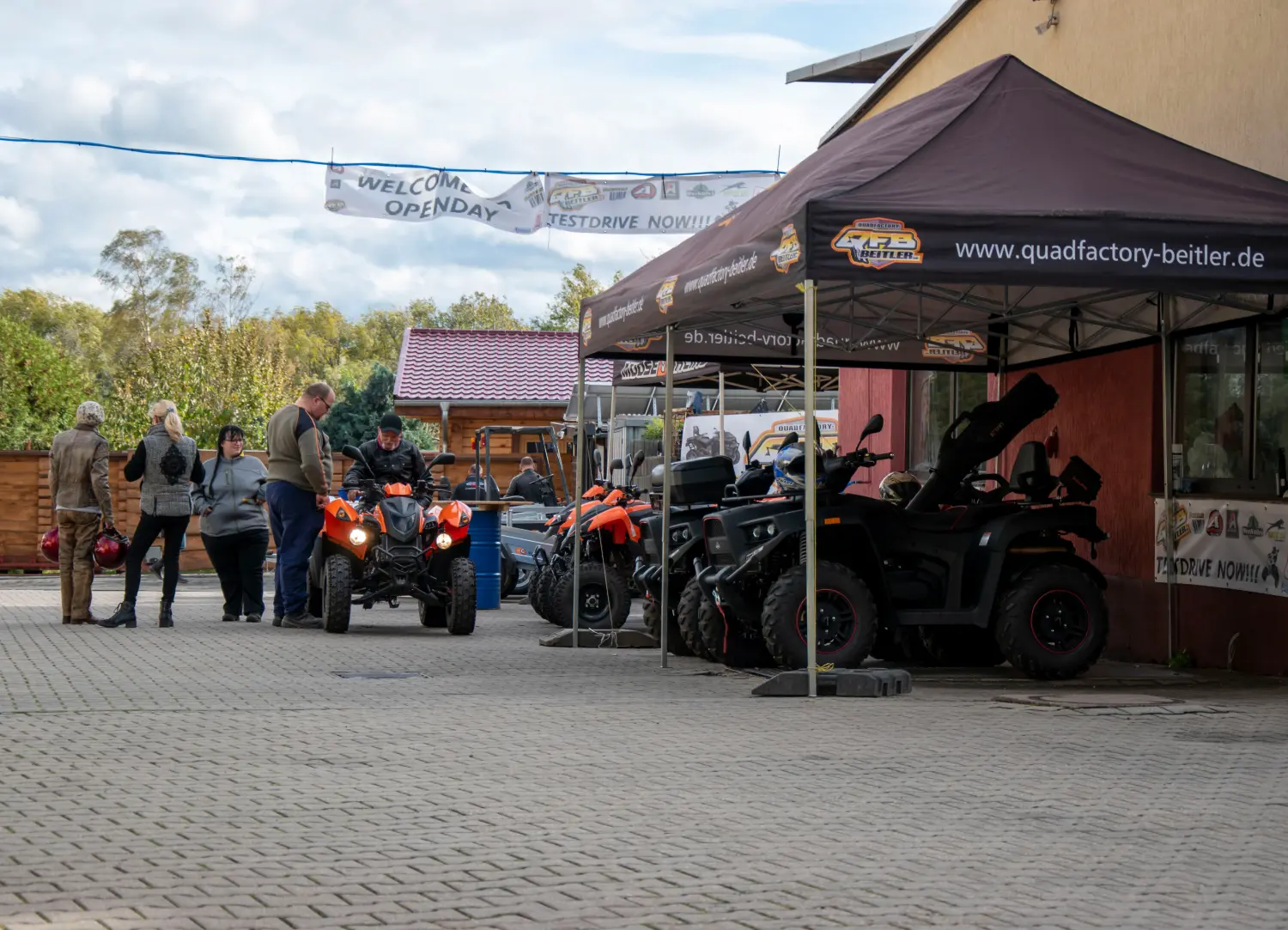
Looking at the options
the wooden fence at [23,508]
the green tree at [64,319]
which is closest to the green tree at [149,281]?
the green tree at [64,319]

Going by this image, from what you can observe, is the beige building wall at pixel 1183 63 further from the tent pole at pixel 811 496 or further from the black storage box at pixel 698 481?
the black storage box at pixel 698 481

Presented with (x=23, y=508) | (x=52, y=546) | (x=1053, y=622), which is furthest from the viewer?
(x=23, y=508)

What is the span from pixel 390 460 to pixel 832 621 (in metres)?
6.02

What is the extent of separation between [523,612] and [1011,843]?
12900 mm

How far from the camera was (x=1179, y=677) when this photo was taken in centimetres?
1155

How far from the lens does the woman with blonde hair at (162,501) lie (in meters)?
15.1

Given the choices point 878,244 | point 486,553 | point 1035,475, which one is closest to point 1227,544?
point 1035,475

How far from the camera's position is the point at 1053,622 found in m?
10.9

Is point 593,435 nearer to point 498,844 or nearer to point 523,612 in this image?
point 523,612

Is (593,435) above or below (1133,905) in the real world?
above

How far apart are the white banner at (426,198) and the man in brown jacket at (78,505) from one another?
7268mm

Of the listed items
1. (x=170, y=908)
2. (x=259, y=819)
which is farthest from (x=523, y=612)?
(x=170, y=908)

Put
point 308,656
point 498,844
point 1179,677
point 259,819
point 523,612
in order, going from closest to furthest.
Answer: point 498,844 → point 259,819 → point 1179,677 → point 308,656 → point 523,612

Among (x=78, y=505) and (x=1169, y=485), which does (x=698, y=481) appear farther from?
(x=78, y=505)
